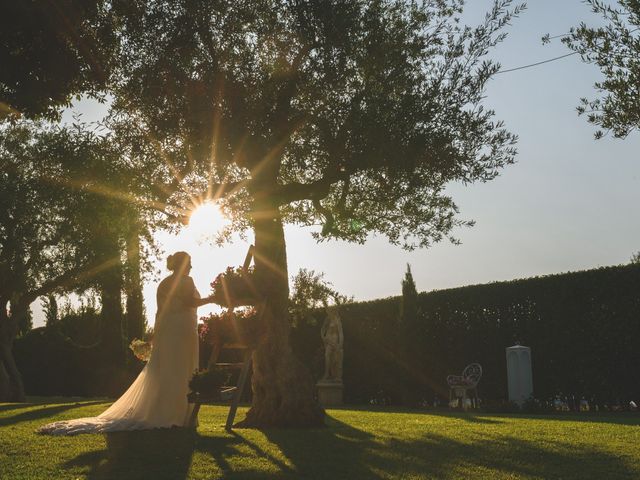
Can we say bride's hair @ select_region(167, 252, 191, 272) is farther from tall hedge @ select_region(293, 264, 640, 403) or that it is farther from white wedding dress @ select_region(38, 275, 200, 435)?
tall hedge @ select_region(293, 264, 640, 403)

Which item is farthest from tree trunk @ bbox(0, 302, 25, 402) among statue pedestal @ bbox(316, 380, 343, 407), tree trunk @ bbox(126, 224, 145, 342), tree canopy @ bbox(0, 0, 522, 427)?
tree canopy @ bbox(0, 0, 522, 427)

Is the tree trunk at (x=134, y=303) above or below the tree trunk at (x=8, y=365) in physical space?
above

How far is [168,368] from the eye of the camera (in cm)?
1023

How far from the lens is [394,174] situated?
440 inches

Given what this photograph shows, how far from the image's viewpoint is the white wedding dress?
383 inches

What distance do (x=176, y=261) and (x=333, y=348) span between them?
12716 millimetres

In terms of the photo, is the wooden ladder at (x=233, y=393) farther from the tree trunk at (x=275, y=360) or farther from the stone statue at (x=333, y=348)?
the stone statue at (x=333, y=348)

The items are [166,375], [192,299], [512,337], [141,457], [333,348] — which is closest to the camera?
[141,457]

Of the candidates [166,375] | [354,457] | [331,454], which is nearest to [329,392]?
[166,375]

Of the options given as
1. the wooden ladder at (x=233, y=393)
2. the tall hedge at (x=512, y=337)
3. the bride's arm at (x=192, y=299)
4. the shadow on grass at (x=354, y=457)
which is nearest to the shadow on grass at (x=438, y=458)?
the shadow on grass at (x=354, y=457)


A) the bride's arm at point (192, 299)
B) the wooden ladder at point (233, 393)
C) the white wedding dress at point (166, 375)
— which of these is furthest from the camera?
the bride's arm at point (192, 299)

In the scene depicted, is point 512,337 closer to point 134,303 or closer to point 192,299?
point 192,299

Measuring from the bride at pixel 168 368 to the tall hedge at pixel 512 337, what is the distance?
10998 mm

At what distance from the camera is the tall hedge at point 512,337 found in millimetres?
16844
